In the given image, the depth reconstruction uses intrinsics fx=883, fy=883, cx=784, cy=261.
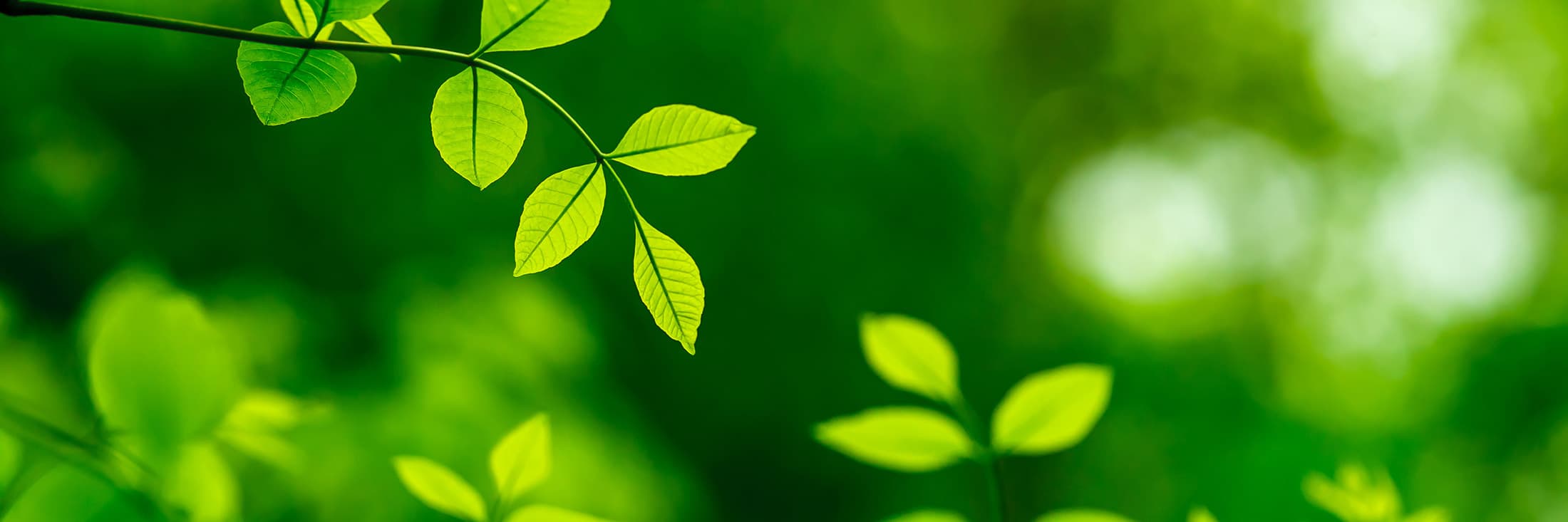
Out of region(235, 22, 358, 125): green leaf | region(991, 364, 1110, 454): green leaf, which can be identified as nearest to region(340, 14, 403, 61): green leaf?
region(235, 22, 358, 125): green leaf

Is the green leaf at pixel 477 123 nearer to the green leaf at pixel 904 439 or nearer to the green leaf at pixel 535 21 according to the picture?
the green leaf at pixel 535 21

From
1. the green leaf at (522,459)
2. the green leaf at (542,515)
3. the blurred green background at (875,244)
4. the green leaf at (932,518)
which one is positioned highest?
the blurred green background at (875,244)

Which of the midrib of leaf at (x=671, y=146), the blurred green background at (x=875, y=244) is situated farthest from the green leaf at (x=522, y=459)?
the blurred green background at (x=875, y=244)

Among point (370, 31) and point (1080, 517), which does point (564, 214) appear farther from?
point (1080, 517)

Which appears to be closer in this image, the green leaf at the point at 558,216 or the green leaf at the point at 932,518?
the green leaf at the point at 558,216

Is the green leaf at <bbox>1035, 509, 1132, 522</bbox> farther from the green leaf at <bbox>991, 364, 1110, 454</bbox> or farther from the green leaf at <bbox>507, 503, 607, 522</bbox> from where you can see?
the green leaf at <bbox>507, 503, 607, 522</bbox>

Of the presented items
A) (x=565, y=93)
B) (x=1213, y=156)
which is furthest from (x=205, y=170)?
(x=1213, y=156)
